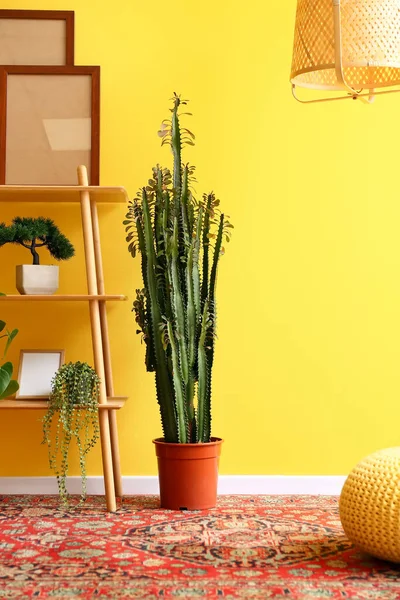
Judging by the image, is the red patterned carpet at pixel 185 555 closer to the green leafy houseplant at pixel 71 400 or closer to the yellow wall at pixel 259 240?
the green leafy houseplant at pixel 71 400

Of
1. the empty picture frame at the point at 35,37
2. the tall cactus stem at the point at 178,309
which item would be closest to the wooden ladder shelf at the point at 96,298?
the tall cactus stem at the point at 178,309

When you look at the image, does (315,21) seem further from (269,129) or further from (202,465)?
(202,465)

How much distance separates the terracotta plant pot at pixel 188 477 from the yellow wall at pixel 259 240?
0.37 meters

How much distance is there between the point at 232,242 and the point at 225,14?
1.09m

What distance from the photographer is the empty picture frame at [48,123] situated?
3799 millimetres

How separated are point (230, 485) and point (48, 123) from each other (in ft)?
6.21

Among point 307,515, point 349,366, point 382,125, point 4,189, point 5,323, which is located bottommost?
point 307,515

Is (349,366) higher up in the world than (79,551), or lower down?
higher up

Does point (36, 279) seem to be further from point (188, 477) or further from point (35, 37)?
point (35, 37)

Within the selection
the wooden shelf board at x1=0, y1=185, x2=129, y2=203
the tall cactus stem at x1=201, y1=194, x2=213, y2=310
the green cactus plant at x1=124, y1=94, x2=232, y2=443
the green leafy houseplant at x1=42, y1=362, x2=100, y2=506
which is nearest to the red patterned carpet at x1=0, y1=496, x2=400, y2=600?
the green leafy houseplant at x1=42, y1=362, x2=100, y2=506

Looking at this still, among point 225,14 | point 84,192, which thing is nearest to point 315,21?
point 84,192

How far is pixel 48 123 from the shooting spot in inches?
151

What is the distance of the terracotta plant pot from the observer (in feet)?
11.4

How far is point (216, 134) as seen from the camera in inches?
155
